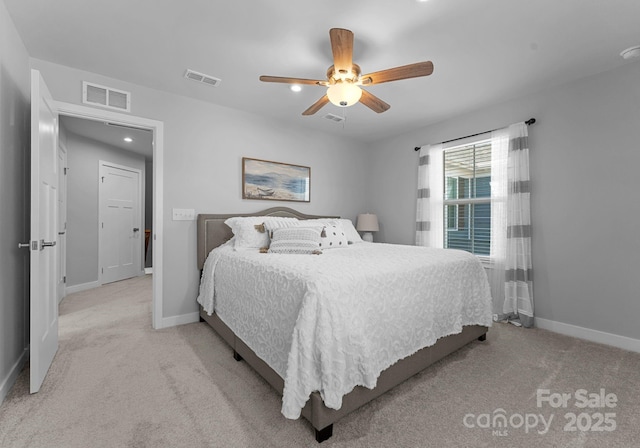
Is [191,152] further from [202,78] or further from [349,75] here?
[349,75]

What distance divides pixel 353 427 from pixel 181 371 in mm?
1326

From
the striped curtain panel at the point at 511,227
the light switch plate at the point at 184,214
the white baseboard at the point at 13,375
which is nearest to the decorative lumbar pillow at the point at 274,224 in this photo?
the light switch plate at the point at 184,214

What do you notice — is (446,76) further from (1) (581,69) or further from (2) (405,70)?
(1) (581,69)

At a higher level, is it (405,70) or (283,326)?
(405,70)

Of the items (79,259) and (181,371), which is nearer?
(181,371)

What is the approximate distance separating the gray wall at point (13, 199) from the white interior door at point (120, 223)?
293 cm

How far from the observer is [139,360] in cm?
224

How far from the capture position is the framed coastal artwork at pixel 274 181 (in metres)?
3.53

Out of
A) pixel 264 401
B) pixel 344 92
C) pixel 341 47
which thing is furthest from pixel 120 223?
pixel 341 47

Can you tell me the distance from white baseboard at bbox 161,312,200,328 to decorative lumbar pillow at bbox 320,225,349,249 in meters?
1.63

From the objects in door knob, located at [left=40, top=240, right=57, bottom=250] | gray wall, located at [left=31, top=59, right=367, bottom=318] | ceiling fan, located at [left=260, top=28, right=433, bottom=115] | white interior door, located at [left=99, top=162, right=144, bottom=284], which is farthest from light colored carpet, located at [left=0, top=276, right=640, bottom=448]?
white interior door, located at [left=99, top=162, right=144, bottom=284]

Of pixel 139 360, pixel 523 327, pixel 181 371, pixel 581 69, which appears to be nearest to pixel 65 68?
pixel 139 360

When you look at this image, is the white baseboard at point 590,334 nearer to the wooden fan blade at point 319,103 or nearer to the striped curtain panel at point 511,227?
the striped curtain panel at point 511,227

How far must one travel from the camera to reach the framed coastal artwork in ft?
11.6
